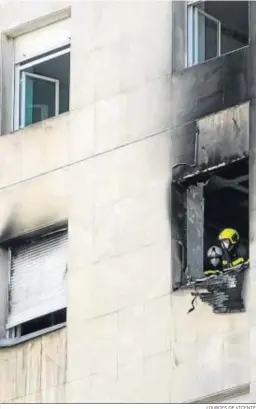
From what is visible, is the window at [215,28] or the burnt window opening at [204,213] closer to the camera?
the burnt window opening at [204,213]

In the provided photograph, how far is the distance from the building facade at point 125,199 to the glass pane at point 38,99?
3cm

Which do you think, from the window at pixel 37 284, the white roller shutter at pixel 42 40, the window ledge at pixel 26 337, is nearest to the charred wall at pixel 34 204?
the window at pixel 37 284

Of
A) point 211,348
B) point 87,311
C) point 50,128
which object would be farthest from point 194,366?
point 50,128

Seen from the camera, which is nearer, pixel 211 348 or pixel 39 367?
pixel 211 348

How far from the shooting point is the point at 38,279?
28812 millimetres

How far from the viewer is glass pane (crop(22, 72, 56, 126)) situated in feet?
97.3

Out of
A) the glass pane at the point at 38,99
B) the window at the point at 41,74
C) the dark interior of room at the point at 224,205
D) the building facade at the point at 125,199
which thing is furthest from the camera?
the glass pane at the point at 38,99

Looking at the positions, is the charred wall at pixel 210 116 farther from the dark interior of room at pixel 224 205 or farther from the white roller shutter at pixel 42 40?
the white roller shutter at pixel 42 40

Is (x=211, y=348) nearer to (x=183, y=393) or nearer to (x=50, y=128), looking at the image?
(x=183, y=393)

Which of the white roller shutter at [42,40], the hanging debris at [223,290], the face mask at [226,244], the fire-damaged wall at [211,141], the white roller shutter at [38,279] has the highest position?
the white roller shutter at [42,40]

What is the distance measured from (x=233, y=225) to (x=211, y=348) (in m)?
2.48

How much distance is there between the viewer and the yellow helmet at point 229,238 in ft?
87.7

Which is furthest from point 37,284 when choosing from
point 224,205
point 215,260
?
point 215,260

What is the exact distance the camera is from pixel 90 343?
27.3 meters
